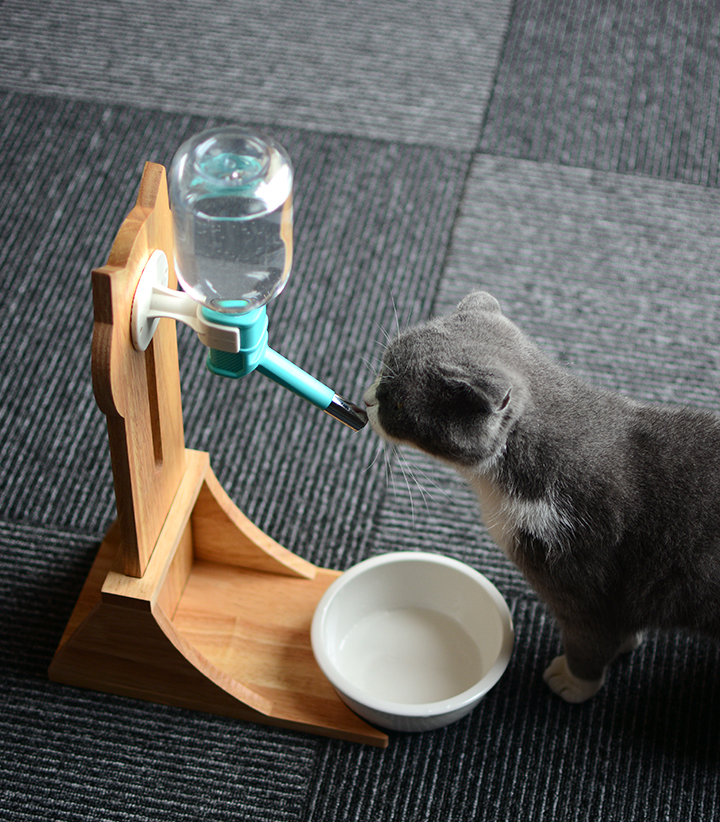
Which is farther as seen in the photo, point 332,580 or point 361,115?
point 361,115

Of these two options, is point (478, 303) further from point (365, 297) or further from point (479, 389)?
point (365, 297)

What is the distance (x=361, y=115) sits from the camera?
6.82 ft

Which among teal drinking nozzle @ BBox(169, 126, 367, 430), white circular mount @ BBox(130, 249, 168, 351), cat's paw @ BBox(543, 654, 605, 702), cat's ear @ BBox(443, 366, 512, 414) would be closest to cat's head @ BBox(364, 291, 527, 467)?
cat's ear @ BBox(443, 366, 512, 414)

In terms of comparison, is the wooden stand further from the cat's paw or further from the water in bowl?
the cat's paw

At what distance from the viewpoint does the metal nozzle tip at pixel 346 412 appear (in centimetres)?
104

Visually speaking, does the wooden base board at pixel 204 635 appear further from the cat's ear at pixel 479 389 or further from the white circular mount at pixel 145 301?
the cat's ear at pixel 479 389

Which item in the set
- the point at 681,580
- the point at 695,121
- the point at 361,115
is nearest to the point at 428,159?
the point at 361,115

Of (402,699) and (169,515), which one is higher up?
(169,515)

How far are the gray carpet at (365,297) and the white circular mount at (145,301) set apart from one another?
351mm

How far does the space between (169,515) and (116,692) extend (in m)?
0.30

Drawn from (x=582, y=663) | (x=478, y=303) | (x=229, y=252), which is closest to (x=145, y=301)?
(x=229, y=252)

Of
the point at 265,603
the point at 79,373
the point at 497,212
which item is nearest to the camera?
the point at 265,603

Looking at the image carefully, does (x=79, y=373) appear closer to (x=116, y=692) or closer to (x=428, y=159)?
(x=116, y=692)

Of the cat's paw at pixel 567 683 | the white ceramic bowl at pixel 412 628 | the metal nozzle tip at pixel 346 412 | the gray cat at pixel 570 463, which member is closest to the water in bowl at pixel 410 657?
the white ceramic bowl at pixel 412 628
